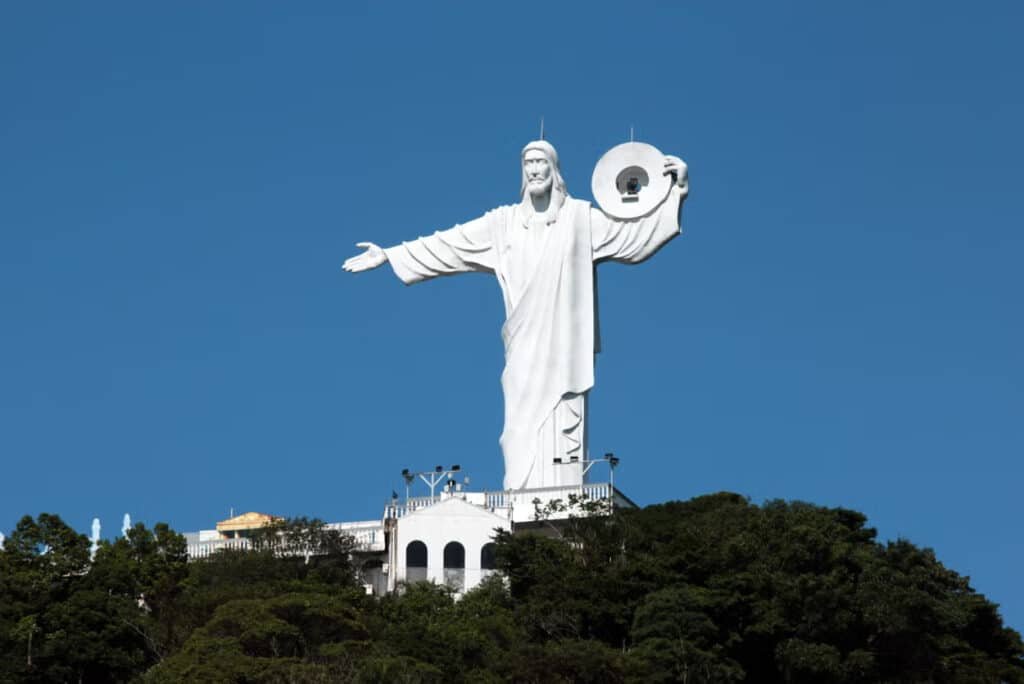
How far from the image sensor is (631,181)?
5719 centimetres

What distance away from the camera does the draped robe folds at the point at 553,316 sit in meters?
56.4

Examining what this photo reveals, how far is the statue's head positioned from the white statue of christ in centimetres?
2

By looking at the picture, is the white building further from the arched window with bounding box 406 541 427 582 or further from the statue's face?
the statue's face

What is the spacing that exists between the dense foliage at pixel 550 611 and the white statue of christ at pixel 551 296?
4.42m

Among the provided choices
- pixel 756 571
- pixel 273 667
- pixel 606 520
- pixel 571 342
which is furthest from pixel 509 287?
pixel 273 667

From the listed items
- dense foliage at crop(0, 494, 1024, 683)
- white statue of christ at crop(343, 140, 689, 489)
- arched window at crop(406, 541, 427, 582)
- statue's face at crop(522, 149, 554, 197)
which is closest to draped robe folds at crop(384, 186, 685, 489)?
white statue of christ at crop(343, 140, 689, 489)

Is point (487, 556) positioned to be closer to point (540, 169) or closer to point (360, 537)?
point (360, 537)

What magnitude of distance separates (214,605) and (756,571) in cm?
960

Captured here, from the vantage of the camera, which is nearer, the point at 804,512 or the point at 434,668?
the point at 434,668

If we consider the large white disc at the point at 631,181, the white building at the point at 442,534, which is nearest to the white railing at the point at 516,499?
the white building at the point at 442,534

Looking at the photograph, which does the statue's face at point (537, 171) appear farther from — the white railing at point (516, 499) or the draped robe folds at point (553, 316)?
the white railing at point (516, 499)

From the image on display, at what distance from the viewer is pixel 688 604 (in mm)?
47031

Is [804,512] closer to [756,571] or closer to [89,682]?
[756,571]

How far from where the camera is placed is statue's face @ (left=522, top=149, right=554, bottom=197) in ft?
187
